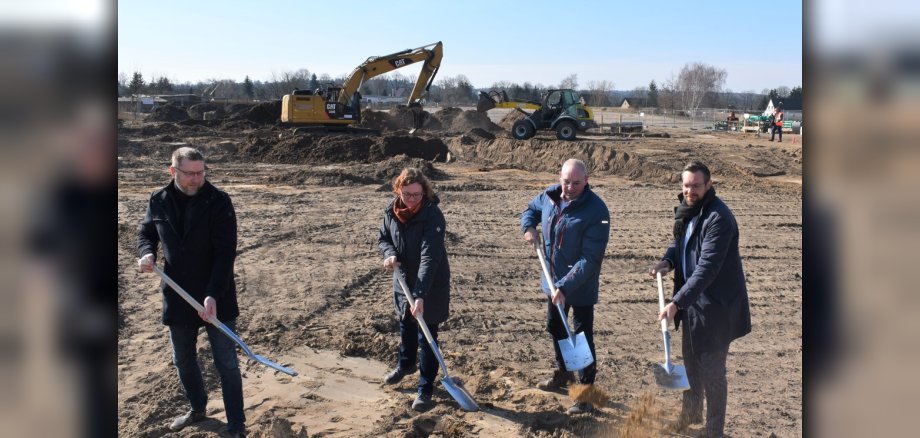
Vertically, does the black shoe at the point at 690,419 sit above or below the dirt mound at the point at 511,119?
below

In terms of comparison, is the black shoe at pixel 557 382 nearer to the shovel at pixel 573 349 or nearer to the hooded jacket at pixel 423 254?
the shovel at pixel 573 349

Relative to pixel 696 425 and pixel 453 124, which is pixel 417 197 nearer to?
pixel 696 425

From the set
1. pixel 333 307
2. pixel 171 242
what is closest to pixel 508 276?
pixel 333 307

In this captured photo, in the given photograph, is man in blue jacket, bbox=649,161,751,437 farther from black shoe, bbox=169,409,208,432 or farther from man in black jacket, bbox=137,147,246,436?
black shoe, bbox=169,409,208,432

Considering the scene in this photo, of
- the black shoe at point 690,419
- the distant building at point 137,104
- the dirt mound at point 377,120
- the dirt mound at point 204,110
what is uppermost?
the distant building at point 137,104

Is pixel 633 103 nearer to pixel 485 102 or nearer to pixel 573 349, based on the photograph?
pixel 485 102

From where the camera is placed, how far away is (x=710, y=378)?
14.9ft

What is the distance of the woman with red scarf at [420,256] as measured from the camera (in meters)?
5.00

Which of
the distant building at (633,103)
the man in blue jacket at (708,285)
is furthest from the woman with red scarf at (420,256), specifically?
the distant building at (633,103)

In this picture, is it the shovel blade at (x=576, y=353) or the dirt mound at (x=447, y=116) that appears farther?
the dirt mound at (x=447, y=116)

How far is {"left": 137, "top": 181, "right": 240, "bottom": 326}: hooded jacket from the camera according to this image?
431cm

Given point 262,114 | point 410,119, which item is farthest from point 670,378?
point 262,114

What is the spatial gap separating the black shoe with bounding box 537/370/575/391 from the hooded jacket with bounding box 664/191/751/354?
55.6 inches

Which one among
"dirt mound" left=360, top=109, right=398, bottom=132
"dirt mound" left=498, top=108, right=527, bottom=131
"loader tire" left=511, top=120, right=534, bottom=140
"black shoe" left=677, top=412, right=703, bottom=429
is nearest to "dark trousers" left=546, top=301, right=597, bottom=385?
"black shoe" left=677, top=412, right=703, bottom=429
